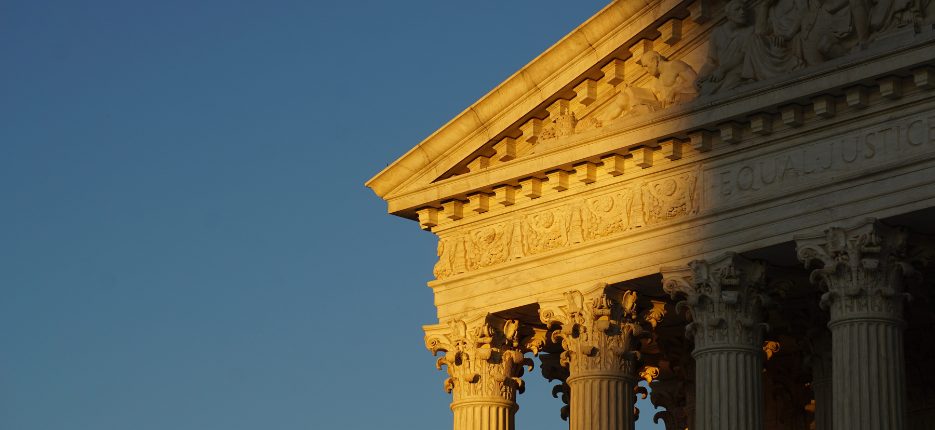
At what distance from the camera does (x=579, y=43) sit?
5191 cm

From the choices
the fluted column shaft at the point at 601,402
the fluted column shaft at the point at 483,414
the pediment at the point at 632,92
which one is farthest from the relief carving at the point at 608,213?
the fluted column shaft at the point at 483,414

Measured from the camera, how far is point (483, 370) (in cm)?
5344

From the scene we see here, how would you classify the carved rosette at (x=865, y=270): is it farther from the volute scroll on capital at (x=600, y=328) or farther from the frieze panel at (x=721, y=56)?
the volute scroll on capital at (x=600, y=328)

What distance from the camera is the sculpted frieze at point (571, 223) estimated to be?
165 feet

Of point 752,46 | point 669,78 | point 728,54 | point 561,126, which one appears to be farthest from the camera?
point 561,126

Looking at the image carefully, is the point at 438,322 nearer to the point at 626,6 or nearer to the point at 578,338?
the point at 578,338

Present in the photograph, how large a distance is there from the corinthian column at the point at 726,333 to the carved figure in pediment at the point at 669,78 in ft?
11.7

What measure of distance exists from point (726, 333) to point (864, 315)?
11.2 feet

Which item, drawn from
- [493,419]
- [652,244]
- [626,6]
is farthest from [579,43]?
[493,419]

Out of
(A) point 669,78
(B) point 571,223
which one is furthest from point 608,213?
(A) point 669,78

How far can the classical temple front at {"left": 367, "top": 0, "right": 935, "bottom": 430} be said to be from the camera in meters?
46.8

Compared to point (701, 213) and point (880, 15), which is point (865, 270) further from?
point (880, 15)

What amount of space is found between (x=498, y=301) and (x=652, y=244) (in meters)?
4.29

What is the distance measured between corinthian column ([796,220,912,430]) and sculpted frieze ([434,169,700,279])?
3.82m
